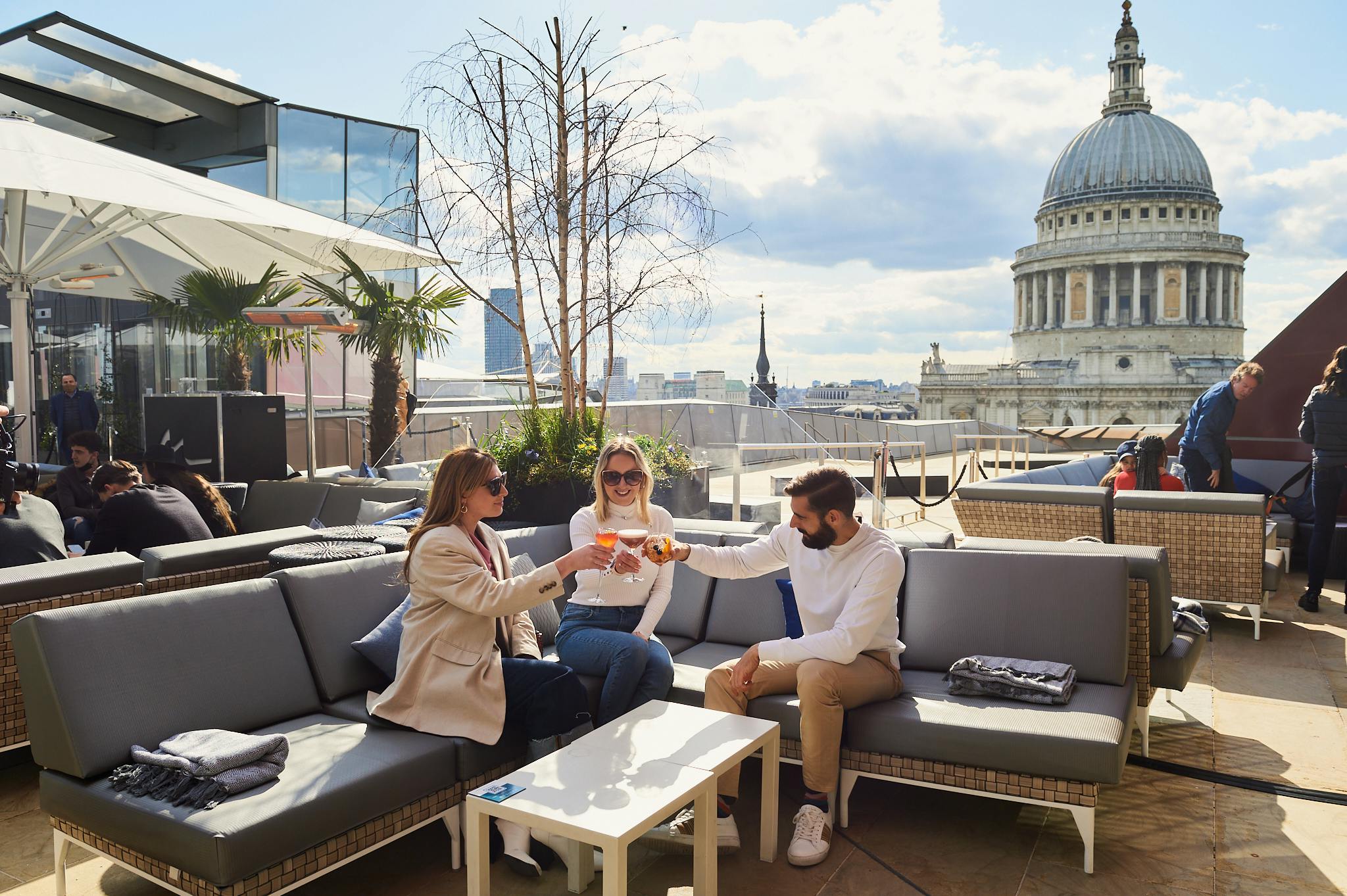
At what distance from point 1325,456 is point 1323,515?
445 millimetres

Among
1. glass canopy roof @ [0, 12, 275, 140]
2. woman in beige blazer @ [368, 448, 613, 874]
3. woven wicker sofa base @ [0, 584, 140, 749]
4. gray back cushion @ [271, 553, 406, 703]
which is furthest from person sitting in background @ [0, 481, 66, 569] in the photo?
glass canopy roof @ [0, 12, 275, 140]

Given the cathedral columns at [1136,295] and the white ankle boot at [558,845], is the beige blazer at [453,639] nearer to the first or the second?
the white ankle boot at [558,845]

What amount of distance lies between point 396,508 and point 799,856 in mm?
3593

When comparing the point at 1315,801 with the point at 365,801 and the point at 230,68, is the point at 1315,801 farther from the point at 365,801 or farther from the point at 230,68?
the point at 230,68

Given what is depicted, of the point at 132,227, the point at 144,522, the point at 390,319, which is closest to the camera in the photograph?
the point at 144,522

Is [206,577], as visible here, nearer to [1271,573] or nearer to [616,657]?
[616,657]

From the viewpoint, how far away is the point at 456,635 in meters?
3.13

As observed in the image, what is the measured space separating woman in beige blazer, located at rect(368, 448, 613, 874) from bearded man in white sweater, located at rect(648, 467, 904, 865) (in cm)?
45

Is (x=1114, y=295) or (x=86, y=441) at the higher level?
(x=1114, y=295)

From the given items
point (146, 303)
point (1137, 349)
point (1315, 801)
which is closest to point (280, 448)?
point (146, 303)

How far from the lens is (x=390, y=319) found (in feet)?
33.9

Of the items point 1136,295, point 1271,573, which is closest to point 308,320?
point 1271,573

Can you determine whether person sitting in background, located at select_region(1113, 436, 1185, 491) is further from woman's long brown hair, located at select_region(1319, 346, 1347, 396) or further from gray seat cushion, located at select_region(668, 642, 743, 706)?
gray seat cushion, located at select_region(668, 642, 743, 706)

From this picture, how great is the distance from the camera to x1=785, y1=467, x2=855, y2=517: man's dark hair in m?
3.38
